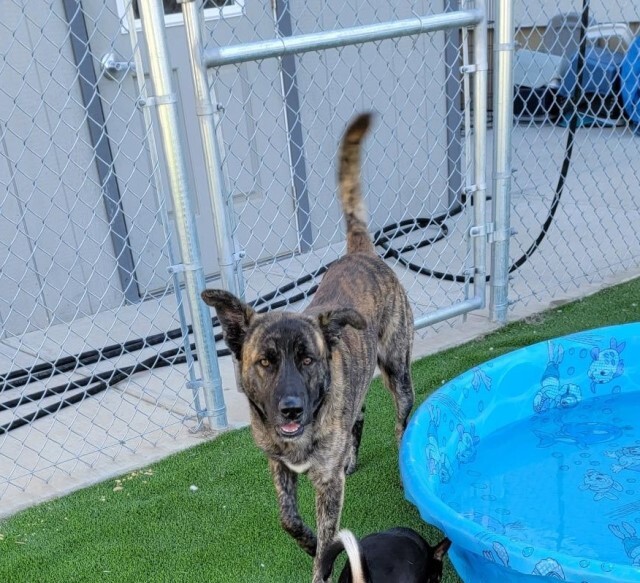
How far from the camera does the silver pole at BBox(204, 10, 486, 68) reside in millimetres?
3336

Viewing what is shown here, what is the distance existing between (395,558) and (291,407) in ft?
1.90

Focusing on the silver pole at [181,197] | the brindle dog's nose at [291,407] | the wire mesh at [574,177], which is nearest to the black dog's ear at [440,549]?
the brindle dog's nose at [291,407]

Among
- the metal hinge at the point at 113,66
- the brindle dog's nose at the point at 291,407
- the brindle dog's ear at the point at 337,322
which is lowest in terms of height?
the brindle dog's nose at the point at 291,407

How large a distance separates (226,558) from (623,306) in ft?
10.5

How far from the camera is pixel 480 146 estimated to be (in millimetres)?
4395

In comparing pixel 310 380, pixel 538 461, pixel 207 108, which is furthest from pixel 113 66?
pixel 538 461

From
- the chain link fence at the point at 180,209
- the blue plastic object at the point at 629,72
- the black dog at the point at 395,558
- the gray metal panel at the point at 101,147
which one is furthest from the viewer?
the blue plastic object at the point at 629,72

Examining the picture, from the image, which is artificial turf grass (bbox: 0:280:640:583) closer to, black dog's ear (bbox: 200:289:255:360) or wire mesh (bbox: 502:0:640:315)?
black dog's ear (bbox: 200:289:255:360)

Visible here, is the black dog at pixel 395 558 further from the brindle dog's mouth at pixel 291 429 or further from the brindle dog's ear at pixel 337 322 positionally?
the brindle dog's ear at pixel 337 322

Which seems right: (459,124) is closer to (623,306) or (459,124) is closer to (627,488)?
(623,306)

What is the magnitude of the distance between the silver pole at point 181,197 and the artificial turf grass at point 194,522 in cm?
28

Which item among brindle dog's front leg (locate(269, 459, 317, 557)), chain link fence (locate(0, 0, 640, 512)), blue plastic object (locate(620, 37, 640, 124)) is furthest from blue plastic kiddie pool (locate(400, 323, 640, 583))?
blue plastic object (locate(620, 37, 640, 124))

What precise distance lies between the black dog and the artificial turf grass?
296 millimetres

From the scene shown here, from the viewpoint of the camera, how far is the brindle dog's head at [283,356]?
2488mm
